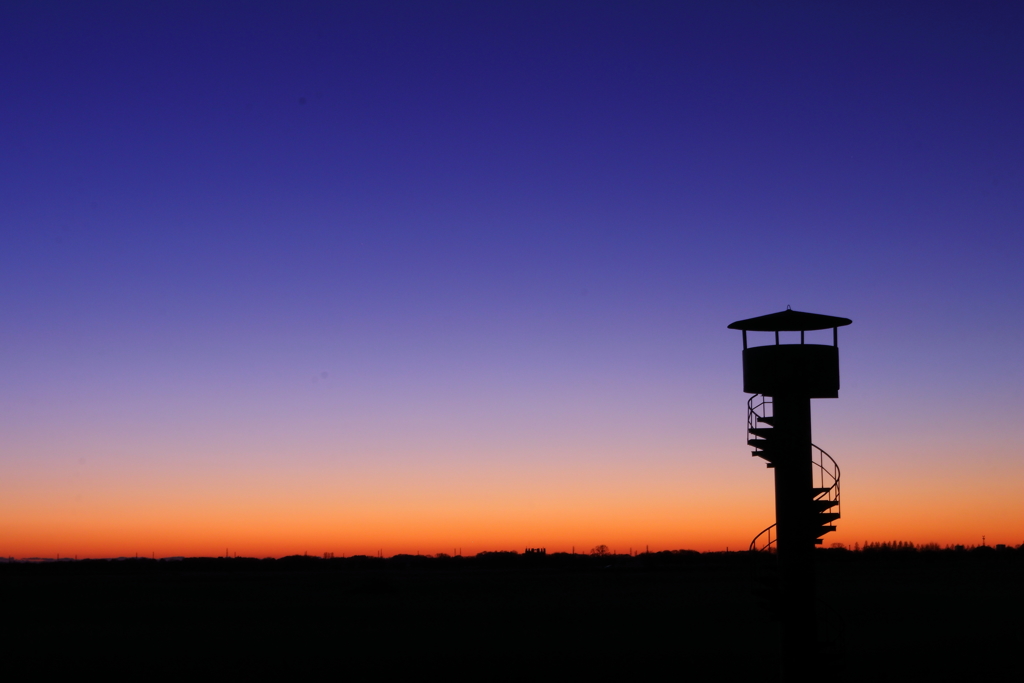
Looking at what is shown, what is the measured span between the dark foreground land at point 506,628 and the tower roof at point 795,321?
9.66 metres

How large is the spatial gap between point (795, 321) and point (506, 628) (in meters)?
32.5

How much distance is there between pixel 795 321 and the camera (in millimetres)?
30047

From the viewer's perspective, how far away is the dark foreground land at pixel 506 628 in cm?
4091

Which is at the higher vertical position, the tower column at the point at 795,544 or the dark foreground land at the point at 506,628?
the tower column at the point at 795,544

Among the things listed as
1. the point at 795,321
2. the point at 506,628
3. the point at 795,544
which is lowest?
the point at 506,628

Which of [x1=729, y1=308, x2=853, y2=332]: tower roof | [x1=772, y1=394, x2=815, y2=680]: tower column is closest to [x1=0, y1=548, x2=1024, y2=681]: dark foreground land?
[x1=772, y1=394, x2=815, y2=680]: tower column

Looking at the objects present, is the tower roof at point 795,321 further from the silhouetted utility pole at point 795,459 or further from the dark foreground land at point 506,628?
the dark foreground land at point 506,628

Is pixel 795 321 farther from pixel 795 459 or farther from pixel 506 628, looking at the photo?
pixel 506 628

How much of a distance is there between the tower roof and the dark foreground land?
31.7 feet

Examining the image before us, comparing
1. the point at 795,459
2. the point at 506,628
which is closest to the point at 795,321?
the point at 795,459

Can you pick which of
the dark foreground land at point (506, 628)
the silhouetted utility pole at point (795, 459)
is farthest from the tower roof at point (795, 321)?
the dark foreground land at point (506, 628)

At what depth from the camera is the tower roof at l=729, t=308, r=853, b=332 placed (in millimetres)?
29906

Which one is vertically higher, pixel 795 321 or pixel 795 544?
pixel 795 321

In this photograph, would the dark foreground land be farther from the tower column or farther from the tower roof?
the tower roof
